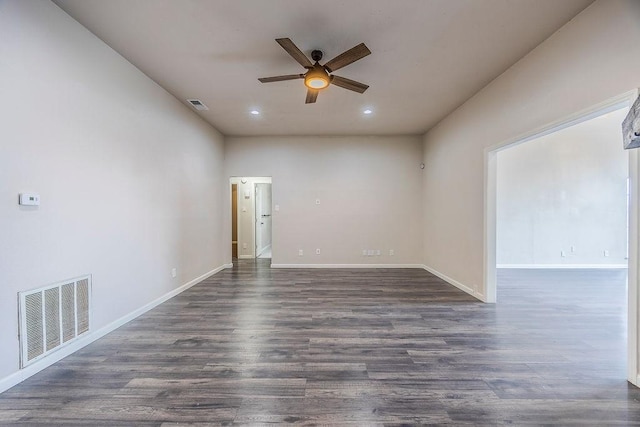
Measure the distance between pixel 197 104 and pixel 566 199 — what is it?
24.1 ft

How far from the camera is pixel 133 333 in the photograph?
269 centimetres

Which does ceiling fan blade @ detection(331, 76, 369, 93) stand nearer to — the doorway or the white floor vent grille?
the white floor vent grille

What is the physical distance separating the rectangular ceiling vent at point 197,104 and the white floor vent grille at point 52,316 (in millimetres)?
2707

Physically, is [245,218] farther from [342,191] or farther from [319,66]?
[319,66]

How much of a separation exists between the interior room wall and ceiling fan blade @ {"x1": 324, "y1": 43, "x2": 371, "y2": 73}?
5.77 feet

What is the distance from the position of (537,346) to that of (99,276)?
4.11 meters

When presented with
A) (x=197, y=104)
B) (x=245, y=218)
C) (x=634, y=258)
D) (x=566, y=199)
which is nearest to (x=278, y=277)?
(x=245, y=218)

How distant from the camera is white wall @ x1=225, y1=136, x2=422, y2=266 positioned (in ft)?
19.4

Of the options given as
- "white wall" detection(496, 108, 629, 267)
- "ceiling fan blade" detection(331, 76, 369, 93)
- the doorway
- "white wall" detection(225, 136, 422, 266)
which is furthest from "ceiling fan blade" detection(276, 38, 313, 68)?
the doorway

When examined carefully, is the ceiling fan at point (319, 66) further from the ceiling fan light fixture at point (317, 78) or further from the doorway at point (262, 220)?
the doorway at point (262, 220)

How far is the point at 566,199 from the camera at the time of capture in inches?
224

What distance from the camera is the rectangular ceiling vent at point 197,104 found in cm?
398

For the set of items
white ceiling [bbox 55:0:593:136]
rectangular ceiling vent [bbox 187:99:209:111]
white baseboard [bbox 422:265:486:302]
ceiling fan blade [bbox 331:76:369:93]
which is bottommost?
white baseboard [bbox 422:265:486:302]

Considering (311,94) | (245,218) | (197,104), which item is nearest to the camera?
(311,94)
